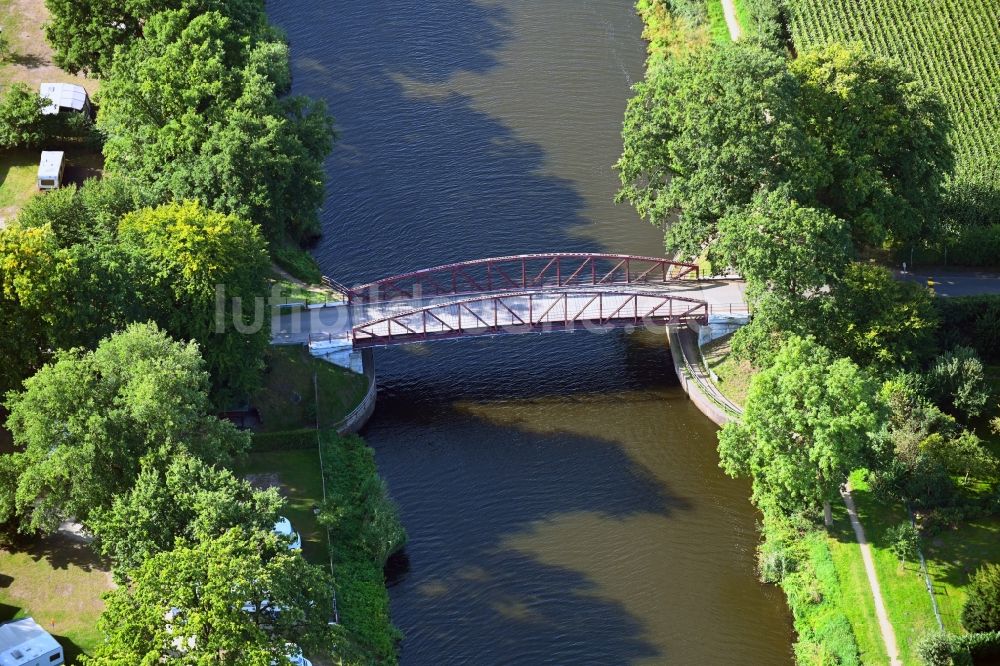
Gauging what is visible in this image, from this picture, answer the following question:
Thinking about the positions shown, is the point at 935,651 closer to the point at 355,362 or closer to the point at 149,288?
the point at 355,362

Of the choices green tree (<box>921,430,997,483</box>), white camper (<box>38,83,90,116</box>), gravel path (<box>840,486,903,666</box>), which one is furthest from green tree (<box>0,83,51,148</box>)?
green tree (<box>921,430,997,483</box>)

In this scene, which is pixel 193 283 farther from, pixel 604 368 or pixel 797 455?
pixel 797 455

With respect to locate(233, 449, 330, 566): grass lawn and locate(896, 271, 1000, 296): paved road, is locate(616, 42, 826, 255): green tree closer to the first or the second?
locate(896, 271, 1000, 296): paved road

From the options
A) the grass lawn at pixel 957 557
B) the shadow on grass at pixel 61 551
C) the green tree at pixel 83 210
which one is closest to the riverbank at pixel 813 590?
the grass lawn at pixel 957 557

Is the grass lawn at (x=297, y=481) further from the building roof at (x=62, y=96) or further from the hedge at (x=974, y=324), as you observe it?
the hedge at (x=974, y=324)

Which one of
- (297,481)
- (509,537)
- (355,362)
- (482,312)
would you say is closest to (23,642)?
(297,481)
